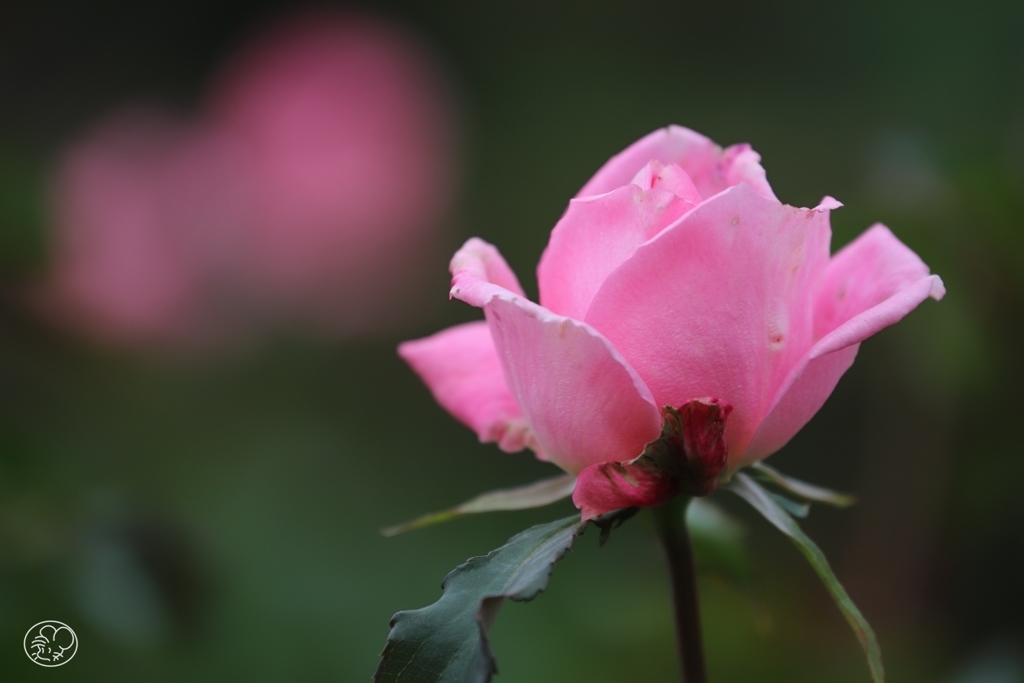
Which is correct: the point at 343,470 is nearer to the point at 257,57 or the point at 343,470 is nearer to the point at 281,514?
the point at 281,514

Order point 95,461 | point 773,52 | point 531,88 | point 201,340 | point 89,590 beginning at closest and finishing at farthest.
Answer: point 89,590 → point 95,461 → point 201,340 → point 773,52 → point 531,88

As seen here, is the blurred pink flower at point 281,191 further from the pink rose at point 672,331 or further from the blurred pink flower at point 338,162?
the pink rose at point 672,331

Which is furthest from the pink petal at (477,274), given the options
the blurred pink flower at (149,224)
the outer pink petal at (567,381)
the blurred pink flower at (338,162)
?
the blurred pink flower at (338,162)

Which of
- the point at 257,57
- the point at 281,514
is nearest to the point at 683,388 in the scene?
the point at 281,514

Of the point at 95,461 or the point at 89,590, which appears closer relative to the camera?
the point at 89,590

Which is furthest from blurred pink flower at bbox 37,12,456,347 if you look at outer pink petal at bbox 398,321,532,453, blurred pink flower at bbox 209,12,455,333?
outer pink petal at bbox 398,321,532,453

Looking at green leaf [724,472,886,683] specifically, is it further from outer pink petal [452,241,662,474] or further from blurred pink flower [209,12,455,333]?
blurred pink flower [209,12,455,333]

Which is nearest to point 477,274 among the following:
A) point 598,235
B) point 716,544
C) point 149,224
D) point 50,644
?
point 598,235
